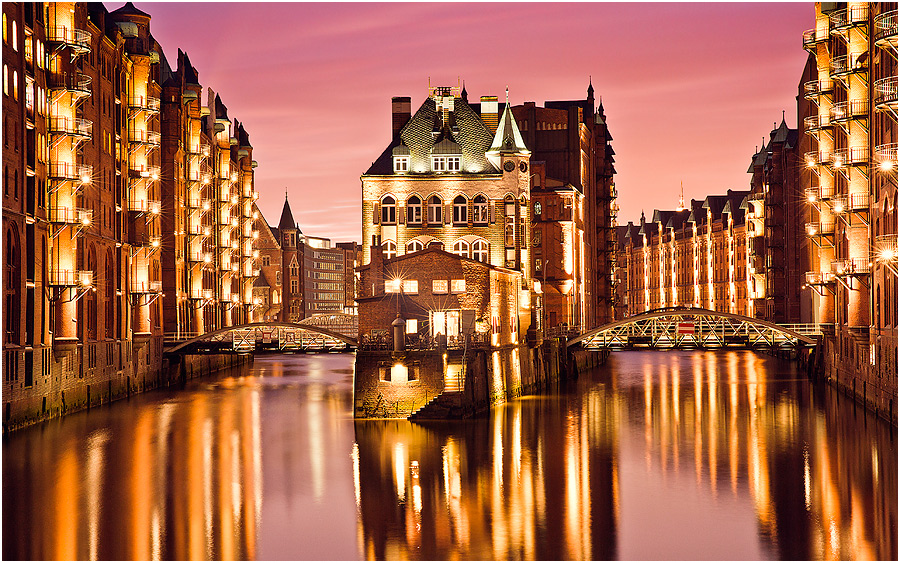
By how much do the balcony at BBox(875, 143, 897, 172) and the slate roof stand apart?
30506mm

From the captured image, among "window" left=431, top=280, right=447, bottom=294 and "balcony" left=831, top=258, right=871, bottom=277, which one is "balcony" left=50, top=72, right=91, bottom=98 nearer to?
"window" left=431, top=280, right=447, bottom=294

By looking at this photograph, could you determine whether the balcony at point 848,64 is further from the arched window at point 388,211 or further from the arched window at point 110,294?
the arched window at point 110,294

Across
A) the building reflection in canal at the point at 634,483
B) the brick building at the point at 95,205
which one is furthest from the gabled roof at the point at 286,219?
the building reflection in canal at the point at 634,483

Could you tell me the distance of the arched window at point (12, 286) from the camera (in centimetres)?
4772

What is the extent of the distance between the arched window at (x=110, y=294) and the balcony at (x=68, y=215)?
903 centimetres

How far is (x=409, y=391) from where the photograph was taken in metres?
53.5

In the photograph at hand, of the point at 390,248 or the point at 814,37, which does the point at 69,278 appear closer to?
the point at 390,248

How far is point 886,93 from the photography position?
47.8 meters

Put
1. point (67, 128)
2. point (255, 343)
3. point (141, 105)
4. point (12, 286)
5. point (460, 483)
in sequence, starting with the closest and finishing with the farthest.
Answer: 1. point (460, 483)
2. point (12, 286)
3. point (67, 128)
4. point (141, 105)
5. point (255, 343)

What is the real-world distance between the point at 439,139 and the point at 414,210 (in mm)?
4850

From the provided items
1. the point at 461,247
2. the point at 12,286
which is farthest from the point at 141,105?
the point at 12,286

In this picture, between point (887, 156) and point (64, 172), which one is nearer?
point (887, 156)

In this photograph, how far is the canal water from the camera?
32.3 metres

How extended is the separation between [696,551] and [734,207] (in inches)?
4810
